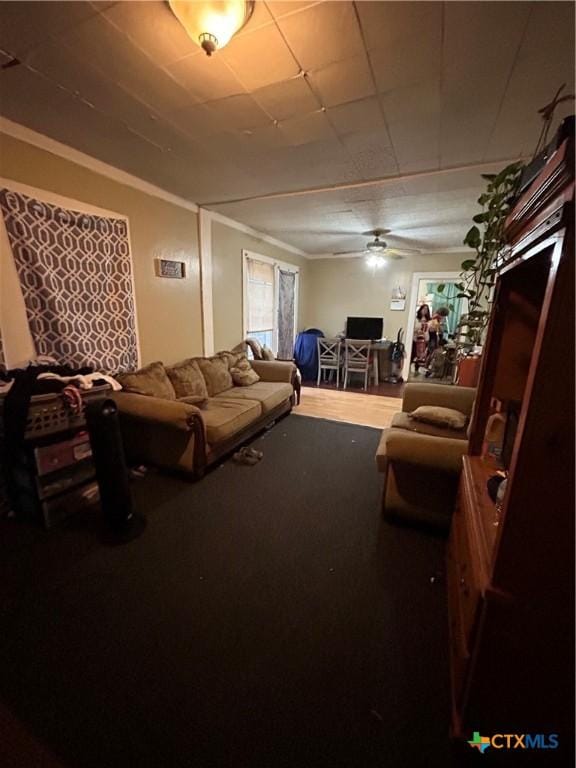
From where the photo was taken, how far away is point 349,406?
4.59 metres

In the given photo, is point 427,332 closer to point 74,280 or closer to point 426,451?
point 426,451

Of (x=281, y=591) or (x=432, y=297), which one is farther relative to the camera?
(x=432, y=297)

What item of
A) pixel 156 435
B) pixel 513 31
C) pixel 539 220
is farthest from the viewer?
pixel 156 435

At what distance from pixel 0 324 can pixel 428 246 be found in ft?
19.1

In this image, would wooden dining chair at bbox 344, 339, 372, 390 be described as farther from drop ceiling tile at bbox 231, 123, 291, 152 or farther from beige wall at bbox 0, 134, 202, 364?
drop ceiling tile at bbox 231, 123, 291, 152

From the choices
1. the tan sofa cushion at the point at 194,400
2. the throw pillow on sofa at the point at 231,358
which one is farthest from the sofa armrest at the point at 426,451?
the throw pillow on sofa at the point at 231,358

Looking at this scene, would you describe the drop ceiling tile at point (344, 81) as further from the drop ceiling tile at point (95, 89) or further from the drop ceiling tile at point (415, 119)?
the drop ceiling tile at point (95, 89)

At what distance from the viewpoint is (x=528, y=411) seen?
734 mm

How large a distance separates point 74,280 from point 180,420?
1.38 m

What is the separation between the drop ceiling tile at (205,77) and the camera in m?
1.50

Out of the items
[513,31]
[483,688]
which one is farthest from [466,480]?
[513,31]

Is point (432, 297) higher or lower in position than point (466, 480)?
higher

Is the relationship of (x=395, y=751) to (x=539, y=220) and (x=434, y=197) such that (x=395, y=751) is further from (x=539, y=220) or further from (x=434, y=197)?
(x=434, y=197)

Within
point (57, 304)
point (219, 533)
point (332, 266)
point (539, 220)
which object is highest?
point (332, 266)
